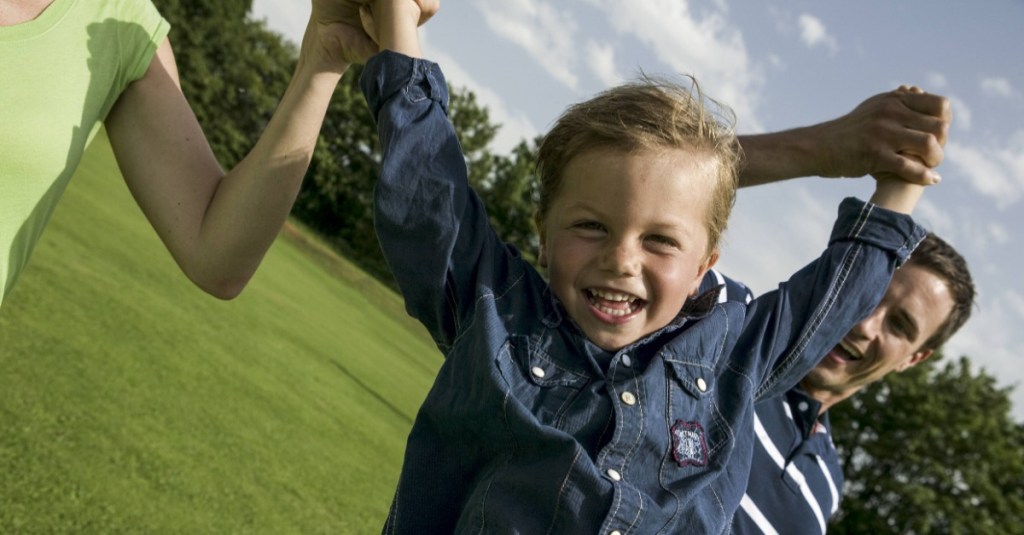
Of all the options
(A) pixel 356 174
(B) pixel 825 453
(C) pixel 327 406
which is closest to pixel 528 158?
(A) pixel 356 174

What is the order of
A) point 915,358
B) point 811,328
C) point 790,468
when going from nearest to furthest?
point 811,328 < point 790,468 < point 915,358

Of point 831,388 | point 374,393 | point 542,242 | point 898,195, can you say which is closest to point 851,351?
point 831,388

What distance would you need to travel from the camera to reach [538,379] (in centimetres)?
181

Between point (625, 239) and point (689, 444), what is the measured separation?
1.33ft

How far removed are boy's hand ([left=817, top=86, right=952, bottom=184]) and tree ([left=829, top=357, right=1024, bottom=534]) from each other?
28163 mm

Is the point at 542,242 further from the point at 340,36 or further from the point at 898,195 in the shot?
the point at 898,195

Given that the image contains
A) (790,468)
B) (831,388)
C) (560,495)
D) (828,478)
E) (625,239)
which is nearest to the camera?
(560,495)

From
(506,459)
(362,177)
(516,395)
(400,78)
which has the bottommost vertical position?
(506,459)

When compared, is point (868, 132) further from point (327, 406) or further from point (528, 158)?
point (528, 158)

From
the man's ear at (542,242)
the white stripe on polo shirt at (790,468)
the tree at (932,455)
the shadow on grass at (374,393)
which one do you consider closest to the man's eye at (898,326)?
the white stripe on polo shirt at (790,468)

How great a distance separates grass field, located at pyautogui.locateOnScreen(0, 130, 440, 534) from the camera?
5.28 metres

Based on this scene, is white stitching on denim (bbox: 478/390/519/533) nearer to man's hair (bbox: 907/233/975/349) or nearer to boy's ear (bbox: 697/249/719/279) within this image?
boy's ear (bbox: 697/249/719/279)

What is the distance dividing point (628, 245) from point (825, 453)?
143 centimetres

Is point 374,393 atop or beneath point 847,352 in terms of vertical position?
beneath
